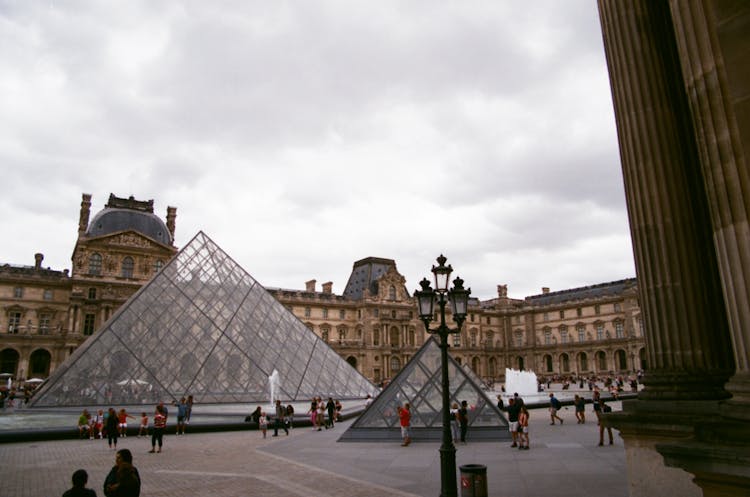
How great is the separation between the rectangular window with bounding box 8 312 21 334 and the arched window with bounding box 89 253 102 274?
713cm

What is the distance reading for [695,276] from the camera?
5.38 meters

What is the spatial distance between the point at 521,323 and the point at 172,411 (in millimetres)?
59874

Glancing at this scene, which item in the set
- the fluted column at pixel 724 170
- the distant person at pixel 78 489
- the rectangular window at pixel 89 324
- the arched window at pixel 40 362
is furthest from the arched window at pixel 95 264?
the fluted column at pixel 724 170

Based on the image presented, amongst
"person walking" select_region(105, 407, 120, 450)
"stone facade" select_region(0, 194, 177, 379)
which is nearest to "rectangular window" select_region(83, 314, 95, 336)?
"stone facade" select_region(0, 194, 177, 379)

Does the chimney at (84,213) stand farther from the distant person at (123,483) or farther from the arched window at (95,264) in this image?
the distant person at (123,483)

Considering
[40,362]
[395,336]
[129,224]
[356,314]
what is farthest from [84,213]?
[395,336]

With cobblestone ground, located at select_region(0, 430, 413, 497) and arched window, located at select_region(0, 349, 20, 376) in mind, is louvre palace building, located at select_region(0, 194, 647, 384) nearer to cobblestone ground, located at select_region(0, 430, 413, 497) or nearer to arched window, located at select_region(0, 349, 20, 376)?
arched window, located at select_region(0, 349, 20, 376)

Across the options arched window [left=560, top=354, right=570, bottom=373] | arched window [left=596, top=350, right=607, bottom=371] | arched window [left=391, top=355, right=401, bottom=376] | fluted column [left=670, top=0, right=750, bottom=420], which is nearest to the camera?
fluted column [left=670, top=0, right=750, bottom=420]

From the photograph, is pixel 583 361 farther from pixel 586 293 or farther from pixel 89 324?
pixel 89 324

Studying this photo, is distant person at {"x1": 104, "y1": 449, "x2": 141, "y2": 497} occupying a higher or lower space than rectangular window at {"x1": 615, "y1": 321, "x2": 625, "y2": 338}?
lower

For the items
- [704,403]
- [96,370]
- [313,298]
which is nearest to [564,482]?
[704,403]

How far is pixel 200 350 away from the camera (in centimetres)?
2381

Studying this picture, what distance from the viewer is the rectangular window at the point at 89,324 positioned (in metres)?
48.4

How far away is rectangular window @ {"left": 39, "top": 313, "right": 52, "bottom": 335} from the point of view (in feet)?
157
